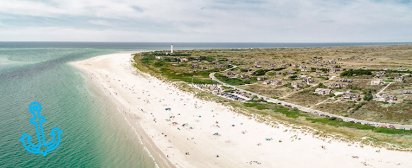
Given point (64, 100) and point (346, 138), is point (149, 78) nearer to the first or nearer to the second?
point (64, 100)

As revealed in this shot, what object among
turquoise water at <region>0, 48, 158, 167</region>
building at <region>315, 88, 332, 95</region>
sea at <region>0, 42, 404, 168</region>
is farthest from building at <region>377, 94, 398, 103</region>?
turquoise water at <region>0, 48, 158, 167</region>

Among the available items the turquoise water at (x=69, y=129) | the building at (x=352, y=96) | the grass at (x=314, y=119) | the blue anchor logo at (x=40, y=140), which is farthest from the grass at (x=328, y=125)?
the blue anchor logo at (x=40, y=140)

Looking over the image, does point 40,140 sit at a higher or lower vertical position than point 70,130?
lower

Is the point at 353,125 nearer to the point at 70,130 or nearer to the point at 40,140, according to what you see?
the point at 70,130

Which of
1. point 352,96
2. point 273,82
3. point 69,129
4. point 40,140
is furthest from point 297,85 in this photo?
point 40,140

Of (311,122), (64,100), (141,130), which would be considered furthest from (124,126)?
(311,122)

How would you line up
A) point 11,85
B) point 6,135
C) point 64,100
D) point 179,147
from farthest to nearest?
point 11,85
point 64,100
point 6,135
point 179,147

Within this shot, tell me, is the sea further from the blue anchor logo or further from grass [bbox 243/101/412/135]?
grass [bbox 243/101/412/135]

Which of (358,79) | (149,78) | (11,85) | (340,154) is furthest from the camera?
(149,78)

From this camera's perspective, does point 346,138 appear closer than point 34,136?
Yes
